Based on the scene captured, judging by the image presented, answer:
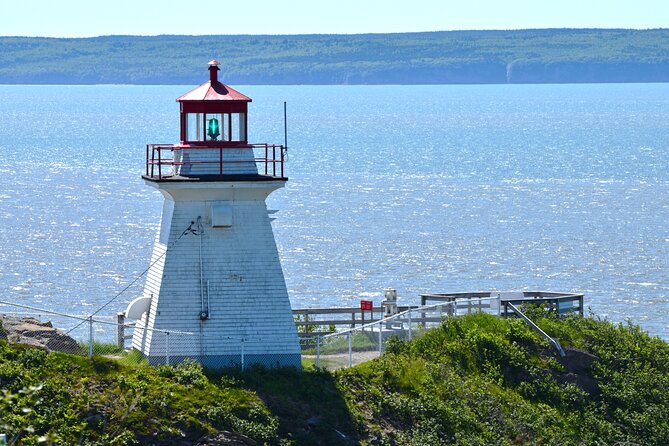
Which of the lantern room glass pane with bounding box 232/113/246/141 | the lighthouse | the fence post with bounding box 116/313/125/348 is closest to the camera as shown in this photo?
the lighthouse

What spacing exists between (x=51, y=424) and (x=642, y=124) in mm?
171188

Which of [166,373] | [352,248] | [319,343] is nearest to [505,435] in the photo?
[319,343]

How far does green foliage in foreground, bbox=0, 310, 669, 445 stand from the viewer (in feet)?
82.3

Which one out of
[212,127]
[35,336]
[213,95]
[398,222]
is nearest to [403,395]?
[212,127]

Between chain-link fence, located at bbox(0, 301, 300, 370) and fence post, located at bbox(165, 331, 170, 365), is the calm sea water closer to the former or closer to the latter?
chain-link fence, located at bbox(0, 301, 300, 370)

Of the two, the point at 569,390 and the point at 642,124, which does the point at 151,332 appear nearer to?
the point at 569,390

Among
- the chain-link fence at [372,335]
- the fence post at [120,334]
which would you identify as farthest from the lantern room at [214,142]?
the chain-link fence at [372,335]

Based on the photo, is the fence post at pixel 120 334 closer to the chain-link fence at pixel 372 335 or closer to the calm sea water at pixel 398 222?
the chain-link fence at pixel 372 335

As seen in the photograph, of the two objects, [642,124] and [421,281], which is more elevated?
[642,124]

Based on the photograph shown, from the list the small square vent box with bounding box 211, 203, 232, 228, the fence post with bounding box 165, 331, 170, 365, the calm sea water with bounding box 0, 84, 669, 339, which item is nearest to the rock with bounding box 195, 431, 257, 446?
the fence post with bounding box 165, 331, 170, 365

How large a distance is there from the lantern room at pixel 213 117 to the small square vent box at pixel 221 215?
3.52ft

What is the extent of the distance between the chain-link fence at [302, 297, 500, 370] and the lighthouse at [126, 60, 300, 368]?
1.61m

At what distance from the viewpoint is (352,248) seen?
63969mm

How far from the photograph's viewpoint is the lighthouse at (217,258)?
2781 cm
